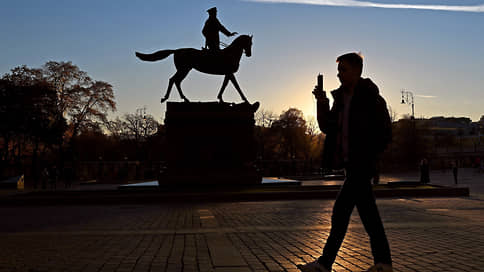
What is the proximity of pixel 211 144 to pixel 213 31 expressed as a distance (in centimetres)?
501

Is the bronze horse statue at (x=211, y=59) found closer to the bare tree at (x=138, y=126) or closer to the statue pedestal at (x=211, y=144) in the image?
the statue pedestal at (x=211, y=144)

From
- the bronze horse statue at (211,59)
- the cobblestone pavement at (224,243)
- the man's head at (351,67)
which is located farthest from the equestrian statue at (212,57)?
the man's head at (351,67)

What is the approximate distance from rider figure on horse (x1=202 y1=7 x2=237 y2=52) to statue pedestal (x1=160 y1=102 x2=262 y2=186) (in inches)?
112

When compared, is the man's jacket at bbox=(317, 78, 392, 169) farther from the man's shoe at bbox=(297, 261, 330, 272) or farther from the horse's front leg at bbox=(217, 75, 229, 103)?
the horse's front leg at bbox=(217, 75, 229, 103)

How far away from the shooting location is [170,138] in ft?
67.2

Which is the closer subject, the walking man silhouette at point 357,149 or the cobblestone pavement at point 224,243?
the walking man silhouette at point 357,149

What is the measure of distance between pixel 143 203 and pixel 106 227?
23.6 ft

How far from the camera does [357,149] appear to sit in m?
4.14

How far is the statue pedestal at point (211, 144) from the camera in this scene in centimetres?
2038

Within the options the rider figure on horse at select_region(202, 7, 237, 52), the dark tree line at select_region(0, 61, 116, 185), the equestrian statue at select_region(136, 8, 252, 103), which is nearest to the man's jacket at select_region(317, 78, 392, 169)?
the equestrian statue at select_region(136, 8, 252, 103)

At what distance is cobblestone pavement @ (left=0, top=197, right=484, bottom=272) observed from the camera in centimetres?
528

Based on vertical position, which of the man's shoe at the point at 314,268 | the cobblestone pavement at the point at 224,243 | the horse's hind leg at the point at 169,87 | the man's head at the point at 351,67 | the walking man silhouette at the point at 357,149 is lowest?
the cobblestone pavement at the point at 224,243

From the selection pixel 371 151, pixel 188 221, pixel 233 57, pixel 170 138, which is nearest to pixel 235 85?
pixel 233 57

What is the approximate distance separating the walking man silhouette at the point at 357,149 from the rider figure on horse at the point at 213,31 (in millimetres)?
17291
